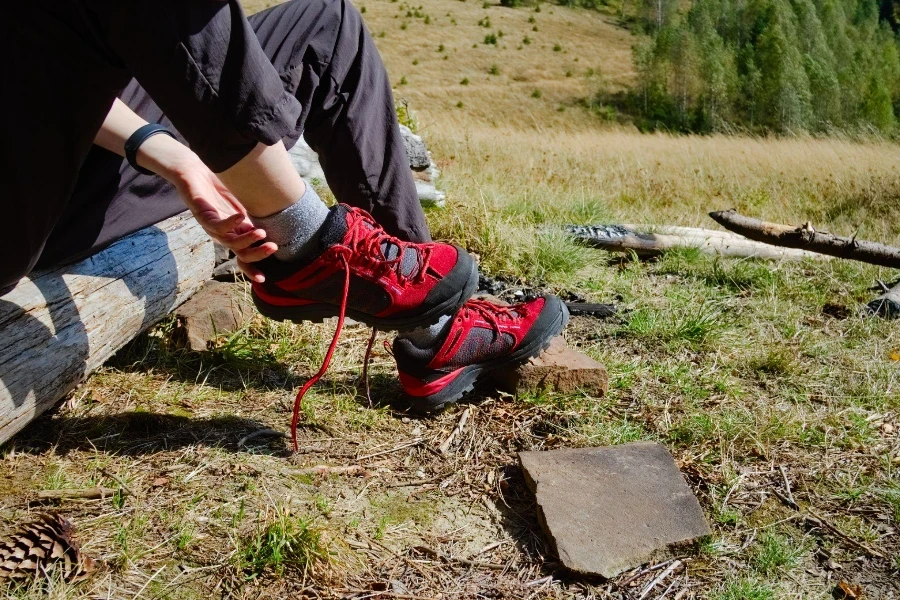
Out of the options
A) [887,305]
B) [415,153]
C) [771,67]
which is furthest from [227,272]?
[771,67]

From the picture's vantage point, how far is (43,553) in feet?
4.16

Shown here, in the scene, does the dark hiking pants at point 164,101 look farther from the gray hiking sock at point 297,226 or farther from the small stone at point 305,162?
the small stone at point 305,162

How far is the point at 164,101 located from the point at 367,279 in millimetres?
613

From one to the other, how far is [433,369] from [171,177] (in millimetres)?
844

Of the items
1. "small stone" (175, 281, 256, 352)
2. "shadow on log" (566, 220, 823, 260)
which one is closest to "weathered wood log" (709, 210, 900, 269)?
"shadow on log" (566, 220, 823, 260)

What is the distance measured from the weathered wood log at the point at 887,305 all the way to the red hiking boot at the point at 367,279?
88.0 inches

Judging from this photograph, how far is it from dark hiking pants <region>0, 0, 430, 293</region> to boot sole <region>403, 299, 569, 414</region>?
43cm

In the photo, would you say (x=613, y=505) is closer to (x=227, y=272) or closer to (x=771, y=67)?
(x=227, y=272)

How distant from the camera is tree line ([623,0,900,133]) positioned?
24125mm

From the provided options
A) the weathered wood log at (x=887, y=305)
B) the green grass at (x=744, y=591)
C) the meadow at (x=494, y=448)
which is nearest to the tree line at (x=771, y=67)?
the weathered wood log at (x=887, y=305)

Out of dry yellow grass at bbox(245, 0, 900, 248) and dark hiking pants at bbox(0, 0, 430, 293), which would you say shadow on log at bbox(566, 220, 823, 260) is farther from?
dark hiking pants at bbox(0, 0, 430, 293)

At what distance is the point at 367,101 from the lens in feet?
6.23

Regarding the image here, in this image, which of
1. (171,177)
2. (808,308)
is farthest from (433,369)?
(808,308)

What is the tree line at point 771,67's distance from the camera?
79.2 feet
